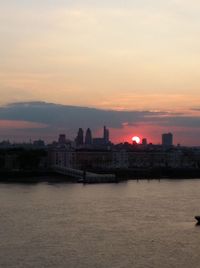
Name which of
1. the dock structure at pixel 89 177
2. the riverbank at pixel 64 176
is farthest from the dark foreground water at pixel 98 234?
the riverbank at pixel 64 176

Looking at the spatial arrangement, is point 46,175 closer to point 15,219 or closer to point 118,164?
point 118,164

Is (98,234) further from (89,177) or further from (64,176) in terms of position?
(64,176)

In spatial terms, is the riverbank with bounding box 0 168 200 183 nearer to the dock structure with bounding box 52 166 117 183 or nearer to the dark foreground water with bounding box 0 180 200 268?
the dock structure with bounding box 52 166 117 183

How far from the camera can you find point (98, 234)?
15914 mm

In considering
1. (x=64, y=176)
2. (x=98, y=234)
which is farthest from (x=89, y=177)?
(x=98, y=234)

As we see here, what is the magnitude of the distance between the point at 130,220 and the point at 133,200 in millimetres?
7548

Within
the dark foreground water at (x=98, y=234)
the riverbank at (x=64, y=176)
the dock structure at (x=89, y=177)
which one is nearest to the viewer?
the dark foreground water at (x=98, y=234)

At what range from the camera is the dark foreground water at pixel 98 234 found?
42.3 ft

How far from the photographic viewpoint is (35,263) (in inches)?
491

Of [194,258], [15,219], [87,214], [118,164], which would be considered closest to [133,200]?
[87,214]

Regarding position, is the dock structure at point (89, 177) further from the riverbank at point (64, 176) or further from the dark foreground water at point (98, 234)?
the dark foreground water at point (98, 234)

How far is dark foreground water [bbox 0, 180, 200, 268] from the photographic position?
1290cm

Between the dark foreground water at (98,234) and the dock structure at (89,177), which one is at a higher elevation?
the dock structure at (89,177)

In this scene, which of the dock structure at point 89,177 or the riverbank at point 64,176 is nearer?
the dock structure at point 89,177
